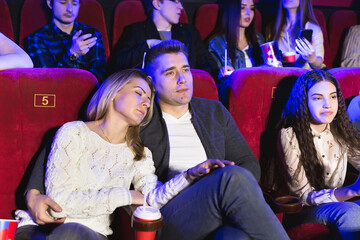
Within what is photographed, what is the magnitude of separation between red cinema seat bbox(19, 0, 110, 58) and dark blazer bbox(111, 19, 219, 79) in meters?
0.08

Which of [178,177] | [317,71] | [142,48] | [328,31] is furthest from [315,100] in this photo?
[328,31]

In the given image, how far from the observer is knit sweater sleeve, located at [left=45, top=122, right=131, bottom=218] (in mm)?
771

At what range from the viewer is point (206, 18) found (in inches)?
62.6

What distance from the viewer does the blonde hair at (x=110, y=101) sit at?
0.87 meters

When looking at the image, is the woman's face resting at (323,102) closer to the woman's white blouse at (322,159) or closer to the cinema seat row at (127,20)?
the woman's white blouse at (322,159)

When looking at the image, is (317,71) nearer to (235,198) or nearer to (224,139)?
(224,139)

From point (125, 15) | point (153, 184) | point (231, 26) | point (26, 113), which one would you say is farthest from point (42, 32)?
point (153, 184)

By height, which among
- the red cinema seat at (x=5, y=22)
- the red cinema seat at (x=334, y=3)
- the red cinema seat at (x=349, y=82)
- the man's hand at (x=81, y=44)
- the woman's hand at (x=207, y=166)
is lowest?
the woman's hand at (x=207, y=166)

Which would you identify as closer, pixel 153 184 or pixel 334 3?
pixel 153 184

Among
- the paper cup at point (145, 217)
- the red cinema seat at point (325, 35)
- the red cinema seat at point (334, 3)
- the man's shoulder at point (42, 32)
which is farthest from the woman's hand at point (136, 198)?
A: the red cinema seat at point (334, 3)

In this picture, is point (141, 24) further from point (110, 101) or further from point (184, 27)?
point (110, 101)

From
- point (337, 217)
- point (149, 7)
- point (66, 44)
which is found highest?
point (149, 7)

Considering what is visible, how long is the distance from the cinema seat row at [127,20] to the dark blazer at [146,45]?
6 cm

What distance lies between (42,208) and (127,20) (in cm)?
88
